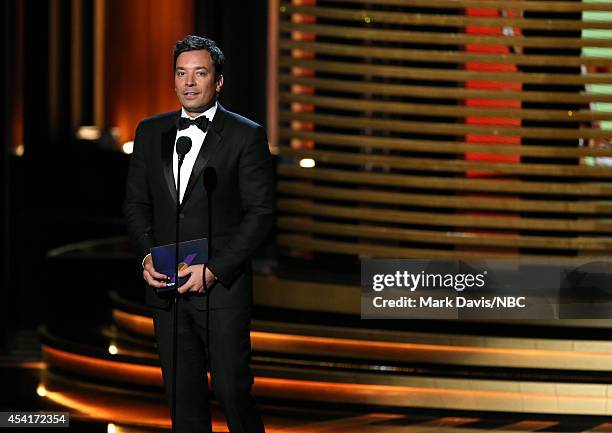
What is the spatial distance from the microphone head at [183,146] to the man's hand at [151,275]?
36 centimetres

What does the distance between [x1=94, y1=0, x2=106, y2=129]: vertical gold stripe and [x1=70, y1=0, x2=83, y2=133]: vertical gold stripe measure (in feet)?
0.50

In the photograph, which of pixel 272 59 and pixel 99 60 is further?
pixel 99 60

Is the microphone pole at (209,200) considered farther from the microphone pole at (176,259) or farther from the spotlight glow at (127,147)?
the spotlight glow at (127,147)

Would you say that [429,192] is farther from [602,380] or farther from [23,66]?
[23,66]

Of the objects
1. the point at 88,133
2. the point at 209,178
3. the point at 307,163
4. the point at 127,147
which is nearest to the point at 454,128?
the point at 307,163

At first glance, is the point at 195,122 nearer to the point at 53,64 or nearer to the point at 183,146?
the point at 183,146

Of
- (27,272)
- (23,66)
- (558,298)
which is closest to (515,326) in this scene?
(558,298)

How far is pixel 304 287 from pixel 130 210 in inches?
111

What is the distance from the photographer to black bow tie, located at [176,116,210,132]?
4414 millimetres

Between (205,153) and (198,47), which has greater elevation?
(198,47)

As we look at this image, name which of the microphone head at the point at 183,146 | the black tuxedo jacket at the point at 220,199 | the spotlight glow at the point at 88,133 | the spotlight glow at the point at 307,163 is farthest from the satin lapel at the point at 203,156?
the spotlight glow at the point at 88,133

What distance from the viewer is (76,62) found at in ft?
46.1

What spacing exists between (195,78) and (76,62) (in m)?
9.95

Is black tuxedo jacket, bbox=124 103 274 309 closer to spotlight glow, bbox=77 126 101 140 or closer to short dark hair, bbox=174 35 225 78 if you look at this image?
short dark hair, bbox=174 35 225 78
